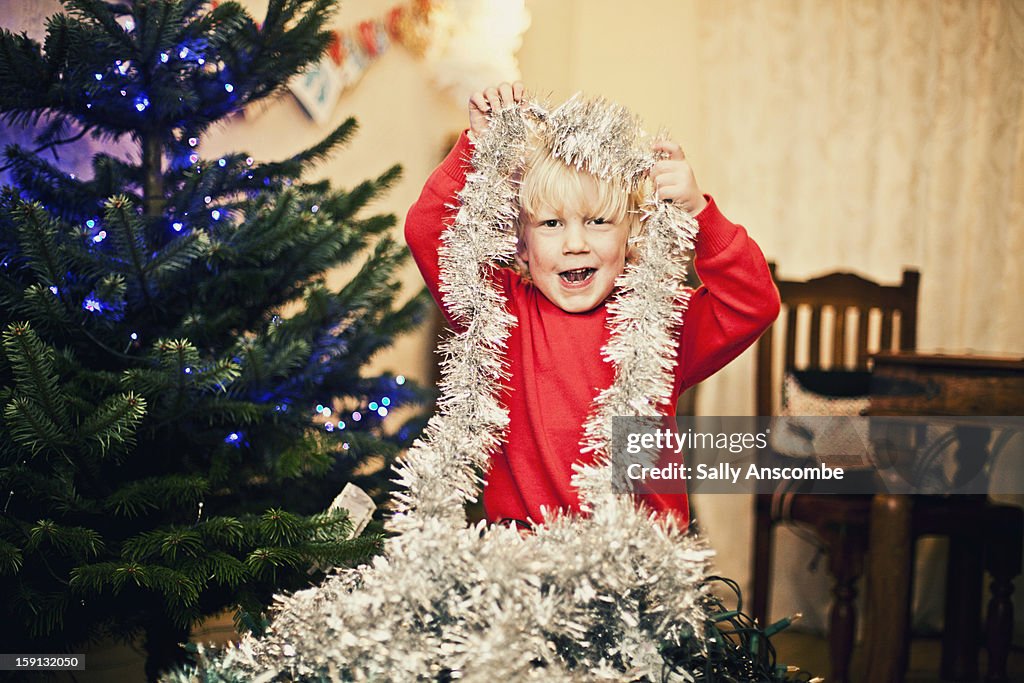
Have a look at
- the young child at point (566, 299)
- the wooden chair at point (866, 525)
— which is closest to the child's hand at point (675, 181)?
the young child at point (566, 299)

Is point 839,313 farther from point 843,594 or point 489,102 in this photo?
point 489,102

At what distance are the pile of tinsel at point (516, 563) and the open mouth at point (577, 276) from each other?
0.08m

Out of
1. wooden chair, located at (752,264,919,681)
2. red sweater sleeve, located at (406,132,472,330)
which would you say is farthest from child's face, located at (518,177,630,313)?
wooden chair, located at (752,264,919,681)

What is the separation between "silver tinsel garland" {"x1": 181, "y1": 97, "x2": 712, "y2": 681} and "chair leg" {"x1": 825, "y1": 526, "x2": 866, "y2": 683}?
4.60 ft

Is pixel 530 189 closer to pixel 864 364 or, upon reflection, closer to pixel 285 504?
pixel 285 504

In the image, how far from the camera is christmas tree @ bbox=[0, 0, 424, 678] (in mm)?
1271

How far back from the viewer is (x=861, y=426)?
2164 millimetres

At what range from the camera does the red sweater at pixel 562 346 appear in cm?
124

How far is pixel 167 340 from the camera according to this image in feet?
4.50

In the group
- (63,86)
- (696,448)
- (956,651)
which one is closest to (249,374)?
(63,86)

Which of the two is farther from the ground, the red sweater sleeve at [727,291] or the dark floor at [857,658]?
the red sweater sleeve at [727,291]

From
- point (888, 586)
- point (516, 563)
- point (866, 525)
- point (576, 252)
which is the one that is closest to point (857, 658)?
point (866, 525)

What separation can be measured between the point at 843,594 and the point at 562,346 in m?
1.43

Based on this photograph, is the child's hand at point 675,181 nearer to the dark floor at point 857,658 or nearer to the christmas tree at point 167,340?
the christmas tree at point 167,340
